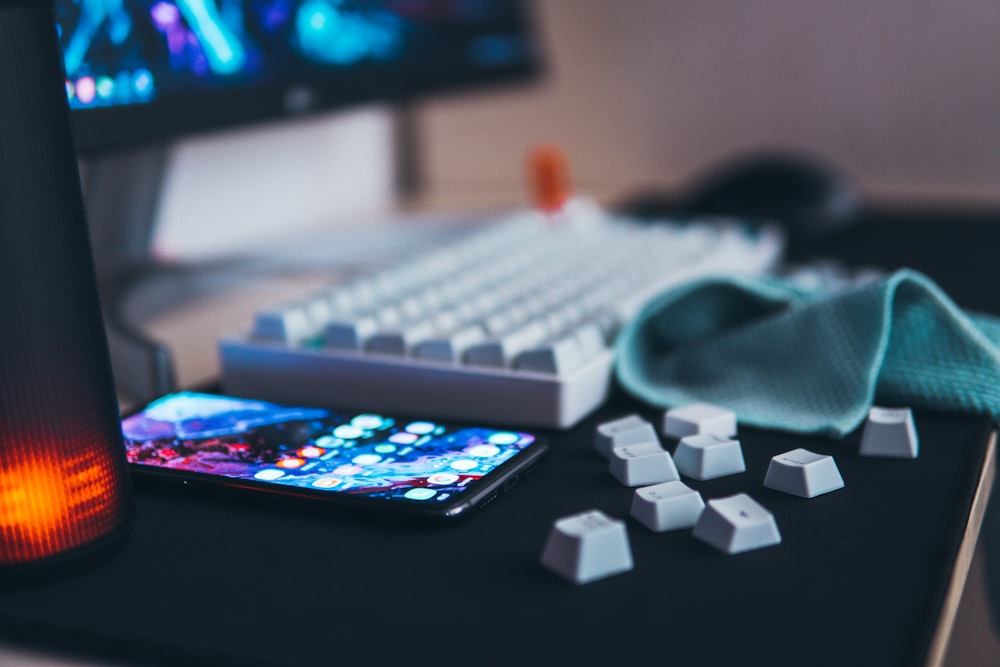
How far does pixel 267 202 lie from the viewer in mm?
1020

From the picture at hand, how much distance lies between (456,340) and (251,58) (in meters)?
0.32

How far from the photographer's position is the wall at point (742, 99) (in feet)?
3.47

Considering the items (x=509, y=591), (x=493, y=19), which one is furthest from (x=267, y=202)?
(x=509, y=591)

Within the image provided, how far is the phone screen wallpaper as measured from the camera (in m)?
0.39

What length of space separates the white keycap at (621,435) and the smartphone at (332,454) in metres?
0.03

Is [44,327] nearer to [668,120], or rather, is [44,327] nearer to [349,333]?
[349,333]

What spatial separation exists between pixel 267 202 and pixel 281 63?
31cm

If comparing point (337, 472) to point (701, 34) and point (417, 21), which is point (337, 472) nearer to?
point (417, 21)

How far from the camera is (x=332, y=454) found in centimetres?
42

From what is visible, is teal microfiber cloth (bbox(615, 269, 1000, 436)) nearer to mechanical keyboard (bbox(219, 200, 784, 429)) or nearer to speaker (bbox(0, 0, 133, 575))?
mechanical keyboard (bbox(219, 200, 784, 429))

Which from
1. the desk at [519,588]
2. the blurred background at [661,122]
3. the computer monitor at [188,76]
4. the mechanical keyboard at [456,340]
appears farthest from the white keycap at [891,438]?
the blurred background at [661,122]

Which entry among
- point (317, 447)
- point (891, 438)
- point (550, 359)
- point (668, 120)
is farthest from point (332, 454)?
point (668, 120)

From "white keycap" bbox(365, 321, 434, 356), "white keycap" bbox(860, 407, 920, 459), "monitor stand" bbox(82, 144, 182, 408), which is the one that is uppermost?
"monitor stand" bbox(82, 144, 182, 408)

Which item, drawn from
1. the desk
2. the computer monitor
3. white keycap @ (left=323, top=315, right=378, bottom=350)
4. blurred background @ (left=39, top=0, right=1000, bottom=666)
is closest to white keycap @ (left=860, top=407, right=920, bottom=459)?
the desk
